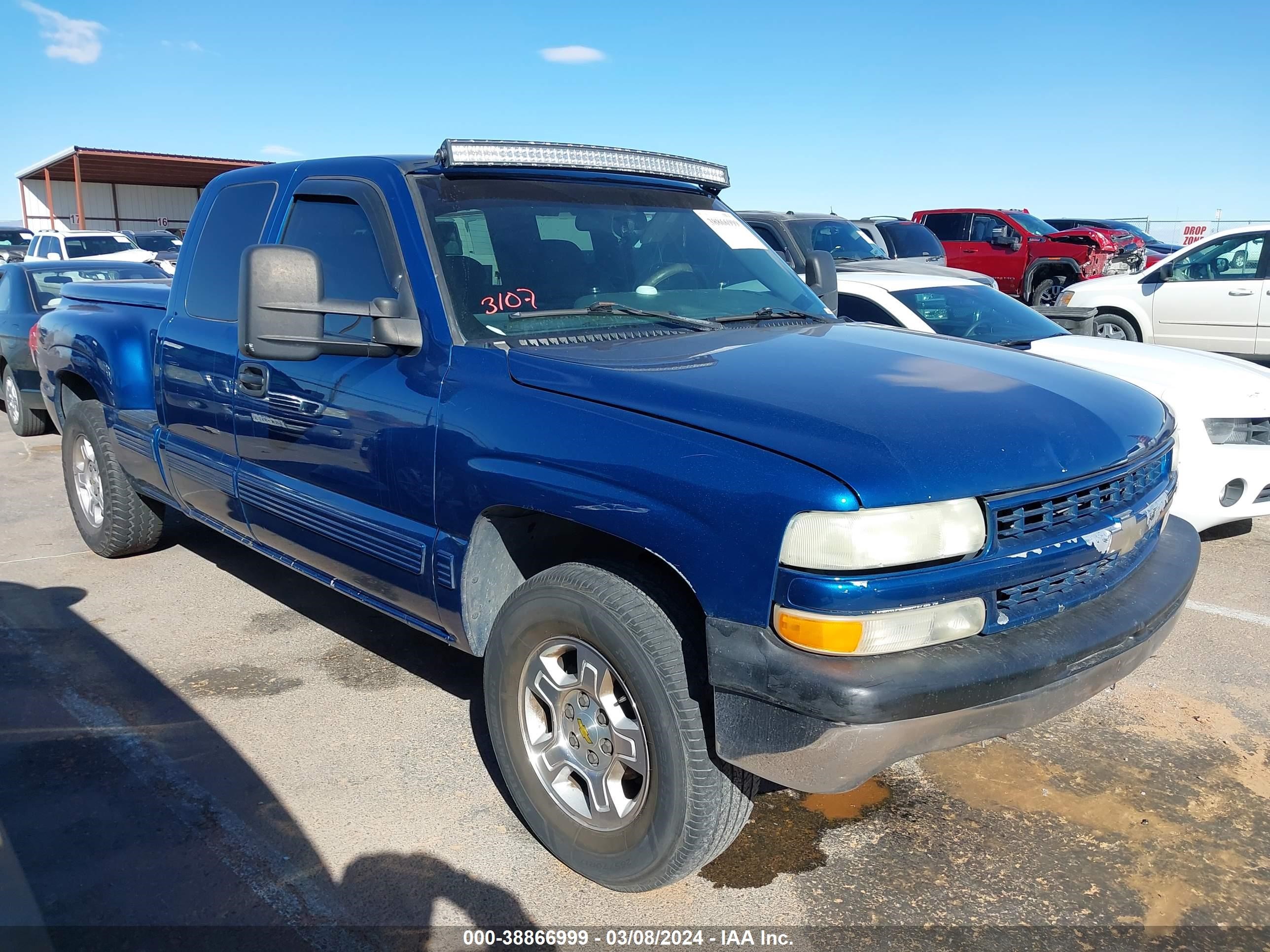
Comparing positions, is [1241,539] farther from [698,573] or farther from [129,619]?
[129,619]

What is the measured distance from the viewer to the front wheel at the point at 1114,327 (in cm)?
1150

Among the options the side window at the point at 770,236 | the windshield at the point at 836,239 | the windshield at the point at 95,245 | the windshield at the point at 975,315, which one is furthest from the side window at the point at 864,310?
the windshield at the point at 95,245

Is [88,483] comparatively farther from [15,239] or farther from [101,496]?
[15,239]

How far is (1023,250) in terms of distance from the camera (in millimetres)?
18297

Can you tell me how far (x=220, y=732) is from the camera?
3678 millimetres

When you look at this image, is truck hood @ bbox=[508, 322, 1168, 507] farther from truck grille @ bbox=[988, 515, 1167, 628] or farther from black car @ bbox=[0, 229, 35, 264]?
black car @ bbox=[0, 229, 35, 264]

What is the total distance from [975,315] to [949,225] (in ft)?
44.5

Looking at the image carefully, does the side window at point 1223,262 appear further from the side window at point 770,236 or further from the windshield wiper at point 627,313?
the windshield wiper at point 627,313

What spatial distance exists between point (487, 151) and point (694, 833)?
7.15 feet

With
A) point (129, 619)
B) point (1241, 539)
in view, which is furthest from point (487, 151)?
point (1241, 539)

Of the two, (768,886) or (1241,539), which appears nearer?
(768,886)

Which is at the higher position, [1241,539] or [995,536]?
[995,536]

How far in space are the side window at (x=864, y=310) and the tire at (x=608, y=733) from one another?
4.51 meters

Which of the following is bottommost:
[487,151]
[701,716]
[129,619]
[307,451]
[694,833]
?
[129,619]
